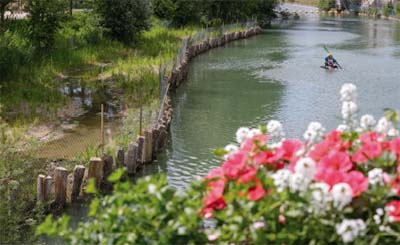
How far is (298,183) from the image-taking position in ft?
12.0

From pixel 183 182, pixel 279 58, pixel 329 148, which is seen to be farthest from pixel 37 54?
pixel 329 148

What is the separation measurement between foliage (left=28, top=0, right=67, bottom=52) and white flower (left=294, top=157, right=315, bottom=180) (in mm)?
25302

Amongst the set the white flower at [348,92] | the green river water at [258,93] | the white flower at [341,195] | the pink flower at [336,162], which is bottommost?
the green river water at [258,93]

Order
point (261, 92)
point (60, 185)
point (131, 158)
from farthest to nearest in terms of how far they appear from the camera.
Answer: point (261, 92), point (131, 158), point (60, 185)

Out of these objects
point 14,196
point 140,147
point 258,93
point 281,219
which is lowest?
point 258,93

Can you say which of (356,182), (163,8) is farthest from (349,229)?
(163,8)

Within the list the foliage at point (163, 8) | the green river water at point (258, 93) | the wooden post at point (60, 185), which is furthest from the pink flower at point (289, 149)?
the foliage at point (163, 8)

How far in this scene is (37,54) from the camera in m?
27.2

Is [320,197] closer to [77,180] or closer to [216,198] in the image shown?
[216,198]

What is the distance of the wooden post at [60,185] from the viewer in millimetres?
11258

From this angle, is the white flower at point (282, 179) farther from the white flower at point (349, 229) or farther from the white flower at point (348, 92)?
the white flower at point (348, 92)

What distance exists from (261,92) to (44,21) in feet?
34.8

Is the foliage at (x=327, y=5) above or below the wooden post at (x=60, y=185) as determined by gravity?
above

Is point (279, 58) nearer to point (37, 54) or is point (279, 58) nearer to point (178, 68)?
point (178, 68)
